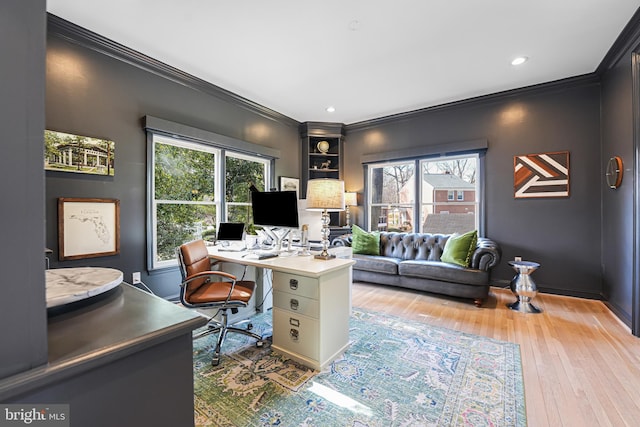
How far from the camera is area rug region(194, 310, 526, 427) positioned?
62.0 inches

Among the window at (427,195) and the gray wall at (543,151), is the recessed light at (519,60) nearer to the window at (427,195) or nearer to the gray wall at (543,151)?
the gray wall at (543,151)

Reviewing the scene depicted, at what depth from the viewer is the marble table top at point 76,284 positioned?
875 millimetres

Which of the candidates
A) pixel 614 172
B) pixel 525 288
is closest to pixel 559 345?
pixel 525 288

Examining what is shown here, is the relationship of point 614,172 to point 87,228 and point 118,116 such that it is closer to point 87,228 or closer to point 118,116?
point 118,116

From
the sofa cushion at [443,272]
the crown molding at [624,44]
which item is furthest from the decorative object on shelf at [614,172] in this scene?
the sofa cushion at [443,272]

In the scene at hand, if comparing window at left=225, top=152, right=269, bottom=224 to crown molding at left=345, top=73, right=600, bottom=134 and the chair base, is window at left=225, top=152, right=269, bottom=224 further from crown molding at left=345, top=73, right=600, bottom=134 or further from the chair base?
crown molding at left=345, top=73, right=600, bottom=134

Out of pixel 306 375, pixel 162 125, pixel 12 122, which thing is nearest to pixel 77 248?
pixel 162 125

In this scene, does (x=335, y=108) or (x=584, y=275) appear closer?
(x=584, y=275)

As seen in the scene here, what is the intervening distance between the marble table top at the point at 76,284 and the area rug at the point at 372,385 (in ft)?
3.30

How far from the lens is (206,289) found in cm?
240

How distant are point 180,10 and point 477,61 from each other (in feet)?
10.4

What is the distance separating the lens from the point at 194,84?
3.63m

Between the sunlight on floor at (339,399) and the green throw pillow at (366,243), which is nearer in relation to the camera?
the sunlight on floor at (339,399)

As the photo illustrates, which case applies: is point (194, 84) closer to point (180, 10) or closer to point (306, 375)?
point (180, 10)
